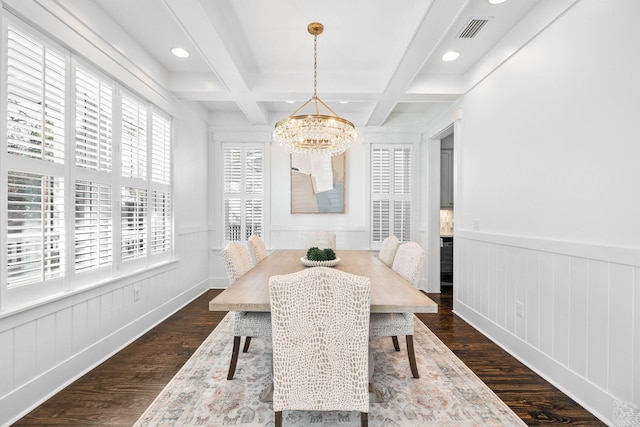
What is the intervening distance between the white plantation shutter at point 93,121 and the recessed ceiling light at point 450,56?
3056 millimetres

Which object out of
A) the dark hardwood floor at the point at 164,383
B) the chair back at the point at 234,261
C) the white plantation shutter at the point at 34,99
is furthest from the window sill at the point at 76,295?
the chair back at the point at 234,261

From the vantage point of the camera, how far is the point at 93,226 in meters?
2.42

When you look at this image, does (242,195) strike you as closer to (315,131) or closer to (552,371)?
(315,131)

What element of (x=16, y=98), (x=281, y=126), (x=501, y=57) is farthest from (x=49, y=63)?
(x=501, y=57)

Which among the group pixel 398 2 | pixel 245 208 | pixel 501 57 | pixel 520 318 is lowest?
pixel 520 318

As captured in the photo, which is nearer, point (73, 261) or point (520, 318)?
point (73, 261)

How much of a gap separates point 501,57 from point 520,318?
7.35 ft

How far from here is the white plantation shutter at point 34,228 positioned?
1.78 meters

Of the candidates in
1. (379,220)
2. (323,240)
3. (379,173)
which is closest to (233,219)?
(323,240)

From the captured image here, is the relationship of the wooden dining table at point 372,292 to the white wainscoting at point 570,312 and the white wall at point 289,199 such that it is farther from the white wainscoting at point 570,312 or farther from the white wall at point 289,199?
the white wall at point 289,199

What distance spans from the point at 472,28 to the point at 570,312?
2250 mm

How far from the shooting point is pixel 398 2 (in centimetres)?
232

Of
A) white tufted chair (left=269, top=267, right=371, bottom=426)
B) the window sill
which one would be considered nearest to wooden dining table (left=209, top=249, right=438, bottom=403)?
white tufted chair (left=269, top=267, right=371, bottom=426)

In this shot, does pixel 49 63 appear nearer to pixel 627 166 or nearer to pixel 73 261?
pixel 73 261
